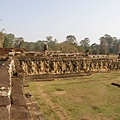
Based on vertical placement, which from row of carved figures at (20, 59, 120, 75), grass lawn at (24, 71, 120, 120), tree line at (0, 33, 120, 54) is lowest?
grass lawn at (24, 71, 120, 120)

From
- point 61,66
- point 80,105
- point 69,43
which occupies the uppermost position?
point 69,43

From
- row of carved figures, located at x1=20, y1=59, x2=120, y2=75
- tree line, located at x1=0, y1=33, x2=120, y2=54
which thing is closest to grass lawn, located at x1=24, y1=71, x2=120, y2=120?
row of carved figures, located at x1=20, y1=59, x2=120, y2=75

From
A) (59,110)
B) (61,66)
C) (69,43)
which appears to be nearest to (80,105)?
(59,110)

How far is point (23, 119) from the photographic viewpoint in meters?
2.68

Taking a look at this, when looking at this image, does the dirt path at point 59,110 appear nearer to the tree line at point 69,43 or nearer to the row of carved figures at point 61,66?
the row of carved figures at point 61,66

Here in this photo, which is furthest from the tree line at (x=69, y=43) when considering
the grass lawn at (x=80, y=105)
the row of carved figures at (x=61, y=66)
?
the grass lawn at (x=80, y=105)

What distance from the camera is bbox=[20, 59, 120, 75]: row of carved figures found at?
15.0m

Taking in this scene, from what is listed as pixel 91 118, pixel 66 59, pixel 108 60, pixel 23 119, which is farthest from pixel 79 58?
pixel 23 119

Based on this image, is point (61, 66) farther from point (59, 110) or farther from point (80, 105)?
point (59, 110)

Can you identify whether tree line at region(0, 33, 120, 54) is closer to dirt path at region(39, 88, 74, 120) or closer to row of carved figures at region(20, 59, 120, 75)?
row of carved figures at region(20, 59, 120, 75)

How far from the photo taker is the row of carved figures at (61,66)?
1502 centimetres

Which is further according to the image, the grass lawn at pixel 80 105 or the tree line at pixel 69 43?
the tree line at pixel 69 43

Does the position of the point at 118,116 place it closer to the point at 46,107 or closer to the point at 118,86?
the point at 46,107

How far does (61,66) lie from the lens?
1638 centimetres
